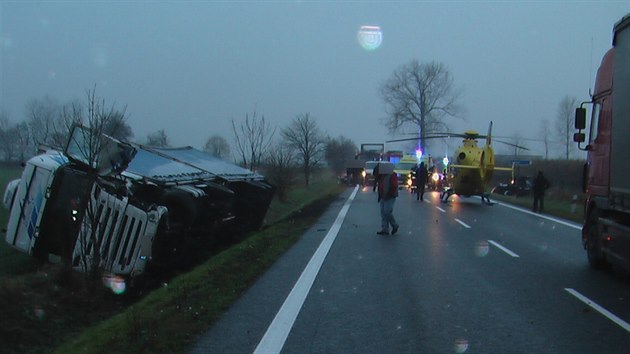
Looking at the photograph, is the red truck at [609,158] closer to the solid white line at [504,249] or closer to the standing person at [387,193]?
the solid white line at [504,249]

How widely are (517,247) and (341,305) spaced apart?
7.03 meters

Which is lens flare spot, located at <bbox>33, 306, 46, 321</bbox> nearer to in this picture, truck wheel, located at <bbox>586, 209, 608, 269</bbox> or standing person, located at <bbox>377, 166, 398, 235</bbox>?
truck wheel, located at <bbox>586, 209, 608, 269</bbox>

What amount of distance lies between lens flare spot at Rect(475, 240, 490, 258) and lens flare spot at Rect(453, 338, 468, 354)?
6.12 meters

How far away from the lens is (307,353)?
18.5ft

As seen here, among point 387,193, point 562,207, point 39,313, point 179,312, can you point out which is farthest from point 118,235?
point 562,207

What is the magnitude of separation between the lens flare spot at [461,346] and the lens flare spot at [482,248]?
20.1 feet

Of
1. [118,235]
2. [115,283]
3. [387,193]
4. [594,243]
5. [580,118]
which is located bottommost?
[115,283]

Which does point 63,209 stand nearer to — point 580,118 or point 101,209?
point 101,209

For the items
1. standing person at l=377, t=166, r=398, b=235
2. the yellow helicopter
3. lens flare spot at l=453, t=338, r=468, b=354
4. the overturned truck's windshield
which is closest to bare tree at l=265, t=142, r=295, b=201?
the yellow helicopter

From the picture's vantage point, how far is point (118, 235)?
1037 centimetres

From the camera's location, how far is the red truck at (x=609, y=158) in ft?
27.0

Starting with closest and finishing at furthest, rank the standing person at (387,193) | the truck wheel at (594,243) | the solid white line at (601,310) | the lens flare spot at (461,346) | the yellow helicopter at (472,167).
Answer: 1. the lens flare spot at (461,346)
2. the solid white line at (601,310)
3. the truck wheel at (594,243)
4. the standing person at (387,193)
5. the yellow helicopter at (472,167)

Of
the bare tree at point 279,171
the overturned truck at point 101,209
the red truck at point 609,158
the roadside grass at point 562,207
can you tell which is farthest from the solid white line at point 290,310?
the bare tree at point 279,171

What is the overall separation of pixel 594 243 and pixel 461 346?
5444 millimetres
